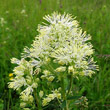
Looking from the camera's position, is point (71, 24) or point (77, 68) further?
point (71, 24)

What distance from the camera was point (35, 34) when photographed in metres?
3.58

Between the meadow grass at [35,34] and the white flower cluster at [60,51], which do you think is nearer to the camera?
the white flower cluster at [60,51]

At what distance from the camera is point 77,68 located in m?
1.43

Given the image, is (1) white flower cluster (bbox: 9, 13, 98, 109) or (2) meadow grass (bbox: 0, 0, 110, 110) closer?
(1) white flower cluster (bbox: 9, 13, 98, 109)

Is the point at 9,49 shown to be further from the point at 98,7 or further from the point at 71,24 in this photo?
the point at 98,7

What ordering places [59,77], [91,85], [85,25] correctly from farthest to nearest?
1. [85,25]
2. [91,85]
3. [59,77]

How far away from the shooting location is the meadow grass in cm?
237

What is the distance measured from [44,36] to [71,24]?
10.5 inches

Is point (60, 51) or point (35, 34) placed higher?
point (35, 34)

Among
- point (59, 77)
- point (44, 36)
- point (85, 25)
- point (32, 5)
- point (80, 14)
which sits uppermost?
point (32, 5)

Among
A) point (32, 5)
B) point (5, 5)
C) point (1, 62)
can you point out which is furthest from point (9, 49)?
point (5, 5)

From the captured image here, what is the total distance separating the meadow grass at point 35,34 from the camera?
2371mm

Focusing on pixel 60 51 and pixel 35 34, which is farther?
pixel 35 34

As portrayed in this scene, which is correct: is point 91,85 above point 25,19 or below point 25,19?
below
